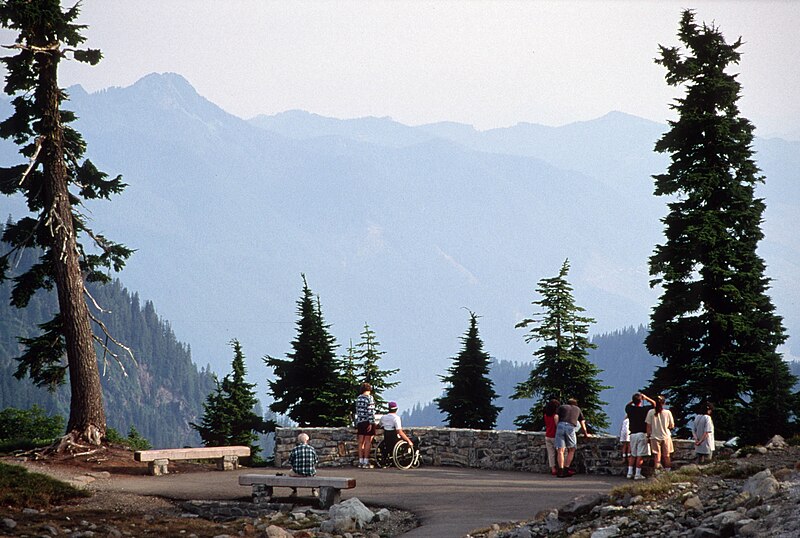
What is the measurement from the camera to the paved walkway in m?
15.5

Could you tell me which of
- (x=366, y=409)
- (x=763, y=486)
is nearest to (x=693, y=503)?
(x=763, y=486)

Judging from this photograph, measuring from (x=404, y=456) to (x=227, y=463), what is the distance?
4.23 metres

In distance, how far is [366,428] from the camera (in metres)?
22.3

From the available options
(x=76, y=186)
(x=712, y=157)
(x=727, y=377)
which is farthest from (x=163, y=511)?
(x=712, y=157)

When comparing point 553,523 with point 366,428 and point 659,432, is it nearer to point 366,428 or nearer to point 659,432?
point 659,432

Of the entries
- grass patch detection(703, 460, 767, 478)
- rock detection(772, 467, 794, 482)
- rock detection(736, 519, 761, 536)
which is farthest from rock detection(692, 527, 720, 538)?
grass patch detection(703, 460, 767, 478)

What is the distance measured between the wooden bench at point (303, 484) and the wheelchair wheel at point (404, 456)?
445 centimetres

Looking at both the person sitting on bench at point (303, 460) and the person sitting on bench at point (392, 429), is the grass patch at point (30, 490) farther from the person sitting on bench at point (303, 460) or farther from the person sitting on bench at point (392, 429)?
the person sitting on bench at point (392, 429)

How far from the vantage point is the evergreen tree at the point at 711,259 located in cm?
2848

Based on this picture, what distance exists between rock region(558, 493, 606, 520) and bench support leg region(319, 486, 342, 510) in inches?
195

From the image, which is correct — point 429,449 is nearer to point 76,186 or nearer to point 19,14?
point 76,186

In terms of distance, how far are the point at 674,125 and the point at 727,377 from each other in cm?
800

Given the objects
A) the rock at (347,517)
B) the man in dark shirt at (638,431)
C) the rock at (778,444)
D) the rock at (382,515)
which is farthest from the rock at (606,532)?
the man in dark shirt at (638,431)

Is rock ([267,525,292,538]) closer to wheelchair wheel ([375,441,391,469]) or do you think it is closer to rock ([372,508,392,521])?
rock ([372,508,392,521])
